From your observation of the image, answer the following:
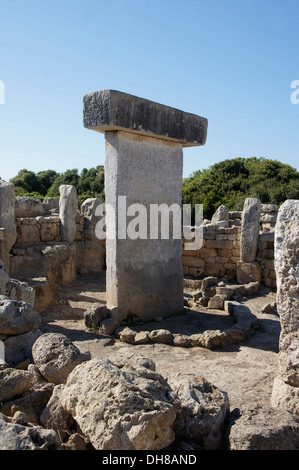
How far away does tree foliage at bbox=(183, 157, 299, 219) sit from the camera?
22.0 m

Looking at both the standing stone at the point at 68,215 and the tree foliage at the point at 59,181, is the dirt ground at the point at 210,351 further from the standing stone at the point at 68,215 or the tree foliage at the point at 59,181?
the tree foliage at the point at 59,181

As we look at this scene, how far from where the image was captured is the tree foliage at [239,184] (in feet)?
72.1

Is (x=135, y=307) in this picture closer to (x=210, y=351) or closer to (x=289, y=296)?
(x=210, y=351)

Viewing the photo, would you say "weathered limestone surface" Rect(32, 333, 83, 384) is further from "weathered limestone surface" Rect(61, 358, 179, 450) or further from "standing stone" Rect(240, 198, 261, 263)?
"standing stone" Rect(240, 198, 261, 263)

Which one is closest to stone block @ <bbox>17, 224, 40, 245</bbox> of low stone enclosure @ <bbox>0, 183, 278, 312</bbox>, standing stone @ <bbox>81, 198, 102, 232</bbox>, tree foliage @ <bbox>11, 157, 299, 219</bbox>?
low stone enclosure @ <bbox>0, 183, 278, 312</bbox>

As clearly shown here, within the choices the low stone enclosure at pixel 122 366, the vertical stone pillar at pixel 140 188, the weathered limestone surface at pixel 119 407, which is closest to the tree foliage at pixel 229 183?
the vertical stone pillar at pixel 140 188

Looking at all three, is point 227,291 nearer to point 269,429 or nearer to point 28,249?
point 28,249

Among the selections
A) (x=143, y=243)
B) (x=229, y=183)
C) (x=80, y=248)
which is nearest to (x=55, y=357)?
(x=143, y=243)

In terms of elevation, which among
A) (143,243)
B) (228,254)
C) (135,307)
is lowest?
(135,307)

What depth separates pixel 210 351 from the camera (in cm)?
530

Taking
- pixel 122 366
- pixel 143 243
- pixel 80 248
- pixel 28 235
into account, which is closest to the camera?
pixel 122 366

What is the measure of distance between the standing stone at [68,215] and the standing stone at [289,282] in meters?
7.31

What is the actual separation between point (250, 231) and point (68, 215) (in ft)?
13.6
